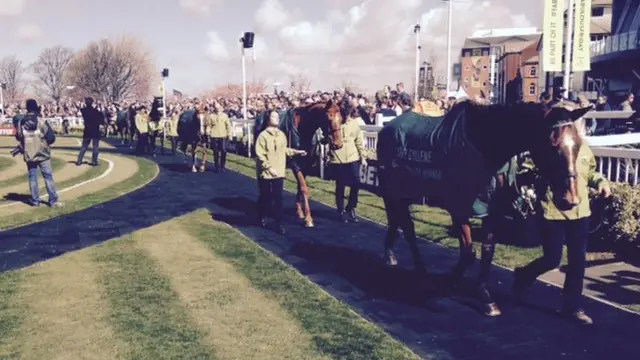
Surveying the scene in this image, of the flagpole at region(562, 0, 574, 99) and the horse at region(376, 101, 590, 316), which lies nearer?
the horse at region(376, 101, 590, 316)

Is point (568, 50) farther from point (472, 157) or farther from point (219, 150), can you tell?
point (219, 150)

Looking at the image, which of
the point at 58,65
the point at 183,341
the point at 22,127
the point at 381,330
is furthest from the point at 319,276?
the point at 58,65

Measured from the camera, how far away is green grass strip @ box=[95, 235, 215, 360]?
215 inches

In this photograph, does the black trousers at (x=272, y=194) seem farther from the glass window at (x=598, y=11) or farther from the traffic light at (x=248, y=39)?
the glass window at (x=598, y=11)

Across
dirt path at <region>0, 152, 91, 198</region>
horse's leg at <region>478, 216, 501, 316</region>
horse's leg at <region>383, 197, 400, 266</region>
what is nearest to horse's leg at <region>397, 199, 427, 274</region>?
horse's leg at <region>383, 197, 400, 266</region>

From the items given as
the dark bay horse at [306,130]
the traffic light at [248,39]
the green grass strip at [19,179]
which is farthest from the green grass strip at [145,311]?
the traffic light at [248,39]

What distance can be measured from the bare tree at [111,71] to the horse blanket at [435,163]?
7804 centimetres

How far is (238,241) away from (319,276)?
2.45 m

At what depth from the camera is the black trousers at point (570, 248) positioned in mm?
5961

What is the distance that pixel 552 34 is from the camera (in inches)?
512

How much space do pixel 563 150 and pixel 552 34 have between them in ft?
28.7

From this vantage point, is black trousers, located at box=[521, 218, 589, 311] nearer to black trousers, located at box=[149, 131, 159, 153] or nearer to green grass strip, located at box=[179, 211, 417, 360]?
green grass strip, located at box=[179, 211, 417, 360]

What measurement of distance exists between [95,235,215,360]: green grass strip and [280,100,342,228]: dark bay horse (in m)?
3.25

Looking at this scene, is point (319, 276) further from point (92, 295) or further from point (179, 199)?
point (179, 199)
